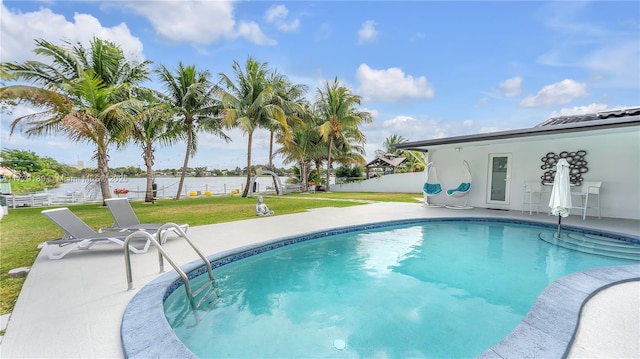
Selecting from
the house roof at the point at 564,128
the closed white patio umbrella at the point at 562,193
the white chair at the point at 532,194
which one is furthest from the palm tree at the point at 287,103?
the closed white patio umbrella at the point at 562,193

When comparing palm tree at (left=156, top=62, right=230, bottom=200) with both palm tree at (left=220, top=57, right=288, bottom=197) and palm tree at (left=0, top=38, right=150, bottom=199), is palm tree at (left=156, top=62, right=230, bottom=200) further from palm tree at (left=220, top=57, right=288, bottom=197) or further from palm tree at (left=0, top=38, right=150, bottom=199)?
palm tree at (left=0, top=38, right=150, bottom=199)

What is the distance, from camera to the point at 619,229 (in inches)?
254

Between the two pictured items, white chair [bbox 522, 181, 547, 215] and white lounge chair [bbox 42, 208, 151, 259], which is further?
white chair [bbox 522, 181, 547, 215]

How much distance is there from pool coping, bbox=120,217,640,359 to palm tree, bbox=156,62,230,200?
12.7 m

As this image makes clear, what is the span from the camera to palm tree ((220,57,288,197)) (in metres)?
Answer: 15.8

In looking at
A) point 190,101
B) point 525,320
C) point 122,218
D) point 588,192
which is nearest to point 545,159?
point 588,192

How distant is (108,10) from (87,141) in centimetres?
472

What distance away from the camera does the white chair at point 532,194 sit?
885cm

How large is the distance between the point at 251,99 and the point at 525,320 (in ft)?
52.9

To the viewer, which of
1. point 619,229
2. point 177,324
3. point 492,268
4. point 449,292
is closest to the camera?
point 177,324

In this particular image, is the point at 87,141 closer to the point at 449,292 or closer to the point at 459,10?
the point at 449,292

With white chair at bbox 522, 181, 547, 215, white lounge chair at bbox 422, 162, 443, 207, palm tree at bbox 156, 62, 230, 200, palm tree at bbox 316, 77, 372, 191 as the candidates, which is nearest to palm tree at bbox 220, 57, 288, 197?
palm tree at bbox 156, 62, 230, 200

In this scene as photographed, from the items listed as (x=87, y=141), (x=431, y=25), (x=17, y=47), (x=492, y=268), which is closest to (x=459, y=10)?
(x=431, y=25)

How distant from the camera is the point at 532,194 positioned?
30.4ft
